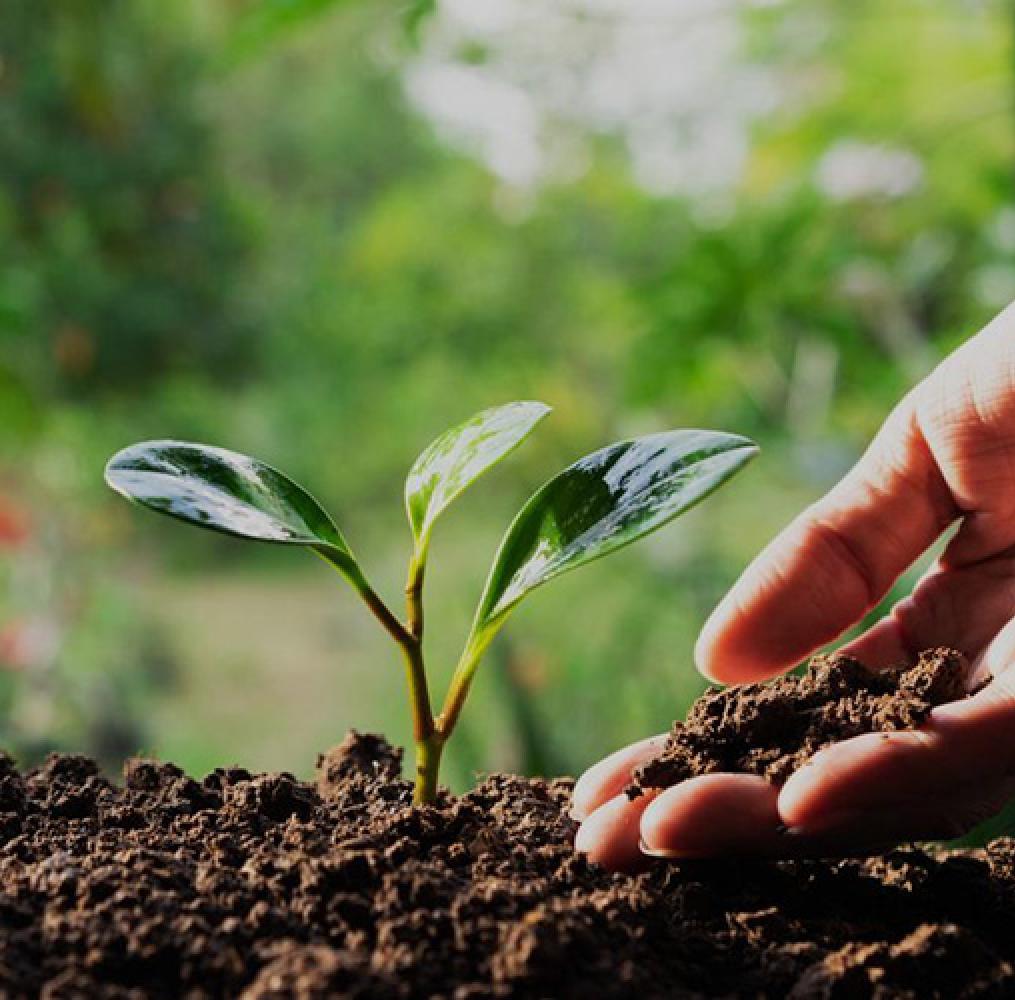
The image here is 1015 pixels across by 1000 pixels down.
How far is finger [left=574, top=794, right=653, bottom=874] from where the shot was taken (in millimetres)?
688

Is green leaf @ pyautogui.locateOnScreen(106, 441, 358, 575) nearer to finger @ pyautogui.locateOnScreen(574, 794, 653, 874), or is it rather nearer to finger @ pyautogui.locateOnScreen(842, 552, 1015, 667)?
finger @ pyautogui.locateOnScreen(574, 794, 653, 874)

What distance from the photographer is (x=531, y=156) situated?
493 centimetres

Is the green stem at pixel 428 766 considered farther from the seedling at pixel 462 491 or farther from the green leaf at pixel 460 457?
the green leaf at pixel 460 457

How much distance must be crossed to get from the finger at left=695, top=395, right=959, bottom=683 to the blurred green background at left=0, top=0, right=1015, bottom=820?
1791mm

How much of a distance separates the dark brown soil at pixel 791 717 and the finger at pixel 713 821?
36 mm

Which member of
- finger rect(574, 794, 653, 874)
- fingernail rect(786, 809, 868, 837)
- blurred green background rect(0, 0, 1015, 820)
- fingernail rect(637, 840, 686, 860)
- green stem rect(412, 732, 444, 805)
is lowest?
fingernail rect(786, 809, 868, 837)

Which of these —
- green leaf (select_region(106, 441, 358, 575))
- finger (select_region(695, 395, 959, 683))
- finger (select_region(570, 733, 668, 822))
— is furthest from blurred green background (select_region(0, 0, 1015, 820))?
green leaf (select_region(106, 441, 358, 575))

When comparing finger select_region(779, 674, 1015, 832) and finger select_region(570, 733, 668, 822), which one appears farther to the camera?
finger select_region(570, 733, 668, 822)

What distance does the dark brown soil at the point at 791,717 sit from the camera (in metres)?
0.70

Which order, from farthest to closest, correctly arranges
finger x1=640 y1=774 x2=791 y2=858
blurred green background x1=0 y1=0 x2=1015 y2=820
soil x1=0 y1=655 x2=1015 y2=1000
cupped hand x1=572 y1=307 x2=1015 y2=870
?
blurred green background x1=0 y1=0 x2=1015 y2=820, cupped hand x1=572 y1=307 x2=1015 y2=870, finger x1=640 y1=774 x2=791 y2=858, soil x1=0 y1=655 x2=1015 y2=1000

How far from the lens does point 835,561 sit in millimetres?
904

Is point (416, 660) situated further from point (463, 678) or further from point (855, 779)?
point (855, 779)

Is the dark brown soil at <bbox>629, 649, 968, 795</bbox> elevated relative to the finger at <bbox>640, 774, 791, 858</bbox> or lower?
elevated

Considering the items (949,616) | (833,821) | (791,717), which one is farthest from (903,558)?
(833,821)
